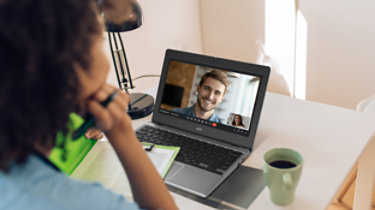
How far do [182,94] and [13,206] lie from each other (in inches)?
30.2

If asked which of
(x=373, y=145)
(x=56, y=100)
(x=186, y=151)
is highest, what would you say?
(x=56, y=100)

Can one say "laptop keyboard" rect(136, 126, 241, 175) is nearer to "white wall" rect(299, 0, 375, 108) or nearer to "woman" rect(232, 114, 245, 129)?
"woman" rect(232, 114, 245, 129)

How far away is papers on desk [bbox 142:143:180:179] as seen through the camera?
108cm

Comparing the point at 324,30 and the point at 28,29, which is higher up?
the point at 28,29

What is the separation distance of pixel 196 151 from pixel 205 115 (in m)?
0.12

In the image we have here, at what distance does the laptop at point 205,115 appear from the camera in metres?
1.08

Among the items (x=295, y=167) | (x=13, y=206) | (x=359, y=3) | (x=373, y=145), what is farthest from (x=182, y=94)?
(x=359, y=3)

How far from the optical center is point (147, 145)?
1192 millimetres

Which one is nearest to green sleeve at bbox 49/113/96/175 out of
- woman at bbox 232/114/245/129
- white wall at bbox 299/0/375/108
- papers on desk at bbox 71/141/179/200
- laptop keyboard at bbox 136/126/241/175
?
papers on desk at bbox 71/141/179/200

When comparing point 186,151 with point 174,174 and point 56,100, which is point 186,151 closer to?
point 174,174

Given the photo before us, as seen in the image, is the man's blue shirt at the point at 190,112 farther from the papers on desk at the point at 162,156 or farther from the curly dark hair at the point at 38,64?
the curly dark hair at the point at 38,64

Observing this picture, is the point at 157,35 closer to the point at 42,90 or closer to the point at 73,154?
the point at 73,154

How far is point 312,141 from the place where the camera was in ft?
3.81

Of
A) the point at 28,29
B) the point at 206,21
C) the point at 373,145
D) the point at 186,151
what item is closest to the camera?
the point at 28,29
